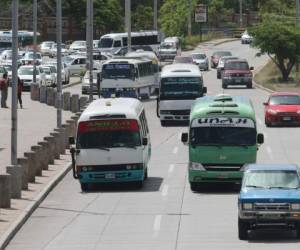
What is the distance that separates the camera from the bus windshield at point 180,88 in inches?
2162

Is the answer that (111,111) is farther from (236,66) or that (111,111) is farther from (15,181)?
(236,66)

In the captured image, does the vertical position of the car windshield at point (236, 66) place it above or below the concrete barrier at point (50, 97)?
above

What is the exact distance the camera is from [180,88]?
55.5 metres

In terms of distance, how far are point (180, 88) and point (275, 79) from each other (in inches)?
1222

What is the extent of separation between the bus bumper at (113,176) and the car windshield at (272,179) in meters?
8.76

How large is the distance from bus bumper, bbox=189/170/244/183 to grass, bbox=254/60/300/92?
143 feet

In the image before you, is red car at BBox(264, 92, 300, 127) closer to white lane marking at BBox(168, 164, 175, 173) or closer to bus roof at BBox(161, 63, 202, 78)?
bus roof at BBox(161, 63, 202, 78)

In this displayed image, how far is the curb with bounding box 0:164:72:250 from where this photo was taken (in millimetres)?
24433

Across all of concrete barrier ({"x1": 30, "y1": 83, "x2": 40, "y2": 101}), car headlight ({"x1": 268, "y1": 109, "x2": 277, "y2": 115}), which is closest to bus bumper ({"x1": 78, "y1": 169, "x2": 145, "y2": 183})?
car headlight ({"x1": 268, "y1": 109, "x2": 277, "y2": 115})

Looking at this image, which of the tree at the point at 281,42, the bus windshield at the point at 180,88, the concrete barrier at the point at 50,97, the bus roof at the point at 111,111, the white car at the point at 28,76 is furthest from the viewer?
the tree at the point at 281,42

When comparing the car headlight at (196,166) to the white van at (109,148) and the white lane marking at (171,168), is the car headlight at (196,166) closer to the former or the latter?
the white van at (109,148)

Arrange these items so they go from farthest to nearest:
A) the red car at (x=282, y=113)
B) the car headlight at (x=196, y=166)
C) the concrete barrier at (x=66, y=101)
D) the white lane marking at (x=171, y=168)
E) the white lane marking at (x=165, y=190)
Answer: the concrete barrier at (x=66, y=101) < the red car at (x=282, y=113) < the white lane marking at (x=171, y=168) < the white lane marking at (x=165, y=190) < the car headlight at (x=196, y=166)

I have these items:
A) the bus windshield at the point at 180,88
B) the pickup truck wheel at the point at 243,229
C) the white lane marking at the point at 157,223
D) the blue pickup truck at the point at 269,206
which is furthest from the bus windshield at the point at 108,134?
the bus windshield at the point at 180,88

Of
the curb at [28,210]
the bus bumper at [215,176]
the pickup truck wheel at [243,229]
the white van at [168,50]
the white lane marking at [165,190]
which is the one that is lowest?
the white lane marking at [165,190]
